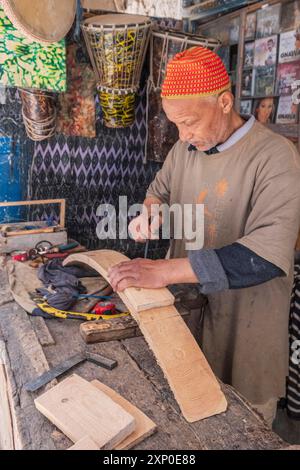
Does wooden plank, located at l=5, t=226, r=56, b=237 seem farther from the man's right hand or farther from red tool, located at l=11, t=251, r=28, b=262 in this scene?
the man's right hand

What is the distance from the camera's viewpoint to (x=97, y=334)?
1.70 m

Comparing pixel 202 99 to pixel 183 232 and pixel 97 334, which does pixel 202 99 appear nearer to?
pixel 183 232

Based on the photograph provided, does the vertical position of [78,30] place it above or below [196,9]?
below

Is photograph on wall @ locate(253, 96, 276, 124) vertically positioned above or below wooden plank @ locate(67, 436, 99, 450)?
above

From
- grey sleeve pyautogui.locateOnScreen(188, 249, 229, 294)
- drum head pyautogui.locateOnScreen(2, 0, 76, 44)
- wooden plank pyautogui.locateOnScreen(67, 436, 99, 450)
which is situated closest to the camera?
wooden plank pyautogui.locateOnScreen(67, 436, 99, 450)

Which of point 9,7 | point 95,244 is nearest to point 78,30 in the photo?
point 9,7

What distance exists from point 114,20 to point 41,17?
0.61m

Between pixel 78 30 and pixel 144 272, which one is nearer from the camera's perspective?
pixel 144 272

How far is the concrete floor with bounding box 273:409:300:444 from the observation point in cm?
290

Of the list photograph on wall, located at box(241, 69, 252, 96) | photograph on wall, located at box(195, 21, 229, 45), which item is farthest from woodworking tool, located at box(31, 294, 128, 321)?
photograph on wall, located at box(195, 21, 229, 45)

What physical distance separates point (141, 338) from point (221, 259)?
495 mm

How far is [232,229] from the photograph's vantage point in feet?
6.58

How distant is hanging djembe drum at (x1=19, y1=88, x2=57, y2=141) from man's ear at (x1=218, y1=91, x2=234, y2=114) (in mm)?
1737

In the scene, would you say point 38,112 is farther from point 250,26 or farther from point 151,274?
point 151,274
